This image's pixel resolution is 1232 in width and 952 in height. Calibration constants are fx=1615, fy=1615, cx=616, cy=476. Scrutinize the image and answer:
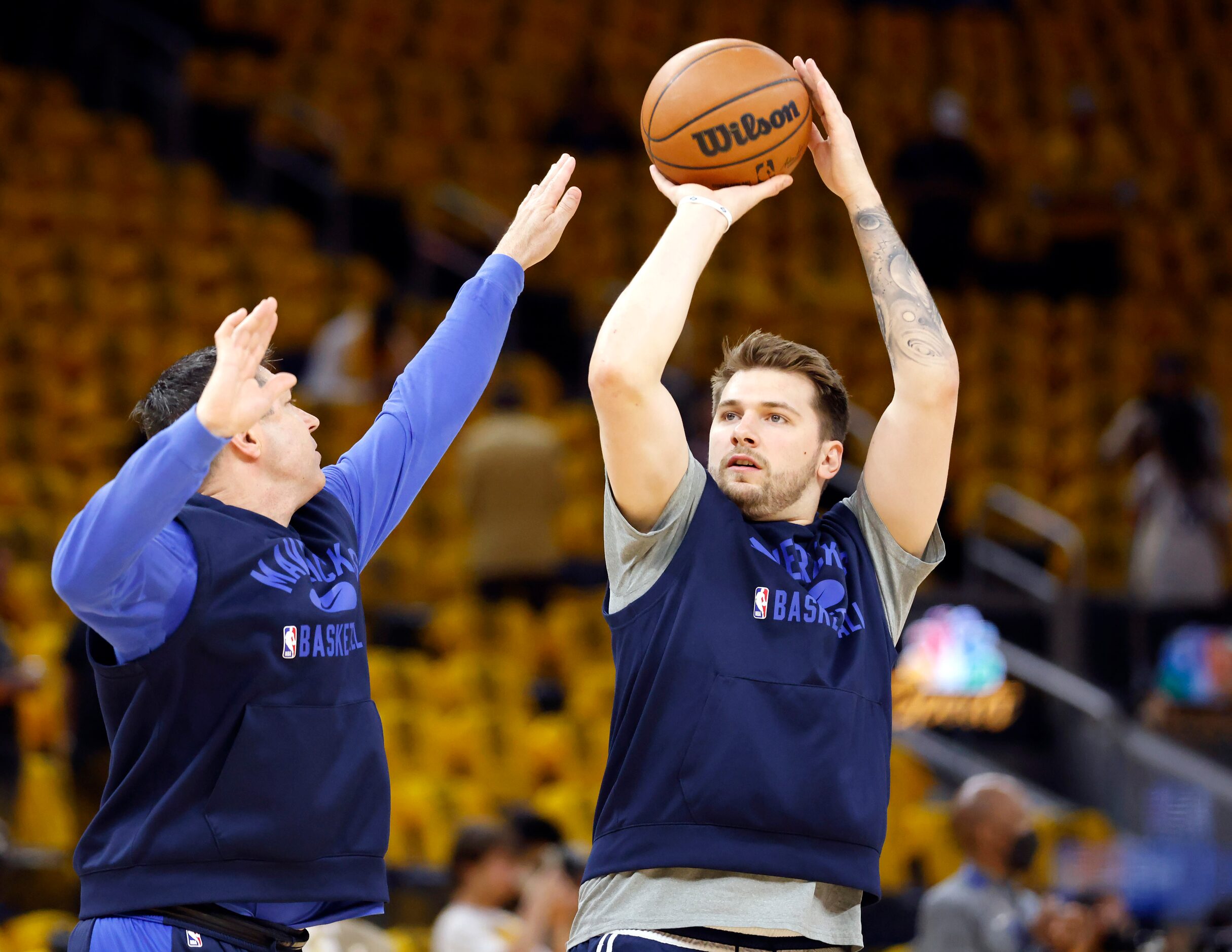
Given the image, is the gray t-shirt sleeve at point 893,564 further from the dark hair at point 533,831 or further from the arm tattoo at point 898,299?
the dark hair at point 533,831

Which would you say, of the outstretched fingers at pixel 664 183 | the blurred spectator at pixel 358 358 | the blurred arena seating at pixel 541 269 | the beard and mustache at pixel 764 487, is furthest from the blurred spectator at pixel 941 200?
the beard and mustache at pixel 764 487

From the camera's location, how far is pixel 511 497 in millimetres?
8070

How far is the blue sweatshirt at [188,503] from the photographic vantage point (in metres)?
2.37

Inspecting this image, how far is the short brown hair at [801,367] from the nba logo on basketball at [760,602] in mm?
396

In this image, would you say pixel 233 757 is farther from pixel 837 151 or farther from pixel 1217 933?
pixel 1217 933

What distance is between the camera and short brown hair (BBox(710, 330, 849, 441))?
3.06m

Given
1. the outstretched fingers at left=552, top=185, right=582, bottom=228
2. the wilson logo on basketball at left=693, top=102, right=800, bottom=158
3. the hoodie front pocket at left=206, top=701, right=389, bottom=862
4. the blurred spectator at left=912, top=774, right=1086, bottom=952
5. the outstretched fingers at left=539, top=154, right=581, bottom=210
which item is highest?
the wilson logo on basketball at left=693, top=102, right=800, bottom=158

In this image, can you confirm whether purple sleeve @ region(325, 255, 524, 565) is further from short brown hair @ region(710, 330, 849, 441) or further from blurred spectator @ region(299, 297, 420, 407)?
blurred spectator @ region(299, 297, 420, 407)

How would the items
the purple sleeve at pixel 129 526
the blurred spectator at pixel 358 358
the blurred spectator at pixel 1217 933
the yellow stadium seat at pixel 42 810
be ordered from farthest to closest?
the blurred spectator at pixel 358 358 → the yellow stadium seat at pixel 42 810 → the blurred spectator at pixel 1217 933 → the purple sleeve at pixel 129 526

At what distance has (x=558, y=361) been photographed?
10.8 metres

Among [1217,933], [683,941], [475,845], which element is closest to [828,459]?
[683,941]

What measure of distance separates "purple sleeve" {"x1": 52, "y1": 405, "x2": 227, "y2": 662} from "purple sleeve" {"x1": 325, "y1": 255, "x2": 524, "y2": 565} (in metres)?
0.63

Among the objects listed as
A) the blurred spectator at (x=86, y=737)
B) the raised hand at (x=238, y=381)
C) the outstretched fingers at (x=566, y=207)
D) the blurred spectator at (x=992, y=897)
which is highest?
the outstretched fingers at (x=566, y=207)

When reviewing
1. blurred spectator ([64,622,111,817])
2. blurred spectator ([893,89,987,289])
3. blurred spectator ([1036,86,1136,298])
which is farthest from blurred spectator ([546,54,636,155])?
blurred spectator ([64,622,111,817])
